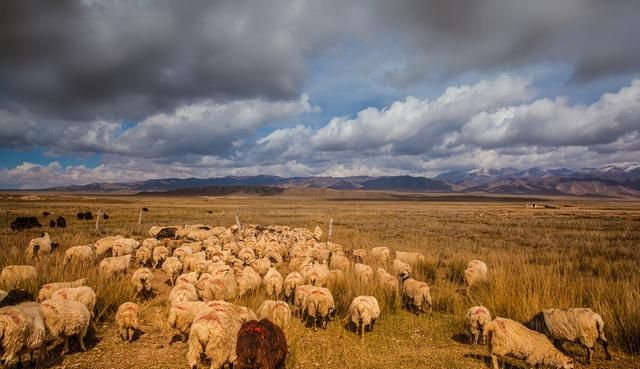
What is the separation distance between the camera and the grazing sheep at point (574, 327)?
5.99 meters

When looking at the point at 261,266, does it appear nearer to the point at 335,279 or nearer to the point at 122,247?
the point at 335,279

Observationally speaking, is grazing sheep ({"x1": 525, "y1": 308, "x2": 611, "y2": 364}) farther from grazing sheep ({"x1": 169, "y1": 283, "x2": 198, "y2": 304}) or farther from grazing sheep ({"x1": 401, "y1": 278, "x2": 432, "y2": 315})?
grazing sheep ({"x1": 169, "y1": 283, "x2": 198, "y2": 304})

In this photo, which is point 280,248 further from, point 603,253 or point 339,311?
point 603,253

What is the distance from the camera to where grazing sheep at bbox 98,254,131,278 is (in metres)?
11.0

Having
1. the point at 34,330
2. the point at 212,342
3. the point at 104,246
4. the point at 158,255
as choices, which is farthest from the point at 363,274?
the point at 104,246

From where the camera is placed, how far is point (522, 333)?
5.89 meters

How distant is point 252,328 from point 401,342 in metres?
3.53

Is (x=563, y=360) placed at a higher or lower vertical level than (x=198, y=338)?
lower

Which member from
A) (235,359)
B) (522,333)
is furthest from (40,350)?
(522,333)

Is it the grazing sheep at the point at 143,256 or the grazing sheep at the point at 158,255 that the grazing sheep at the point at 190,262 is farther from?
the grazing sheep at the point at 143,256

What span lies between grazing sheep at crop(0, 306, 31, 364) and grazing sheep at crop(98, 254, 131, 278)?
19.4ft

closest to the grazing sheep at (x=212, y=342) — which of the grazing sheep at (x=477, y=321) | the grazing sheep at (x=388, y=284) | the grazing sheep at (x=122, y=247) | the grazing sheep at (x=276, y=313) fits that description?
the grazing sheep at (x=276, y=313)

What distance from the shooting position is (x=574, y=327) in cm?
614

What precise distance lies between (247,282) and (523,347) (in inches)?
263
